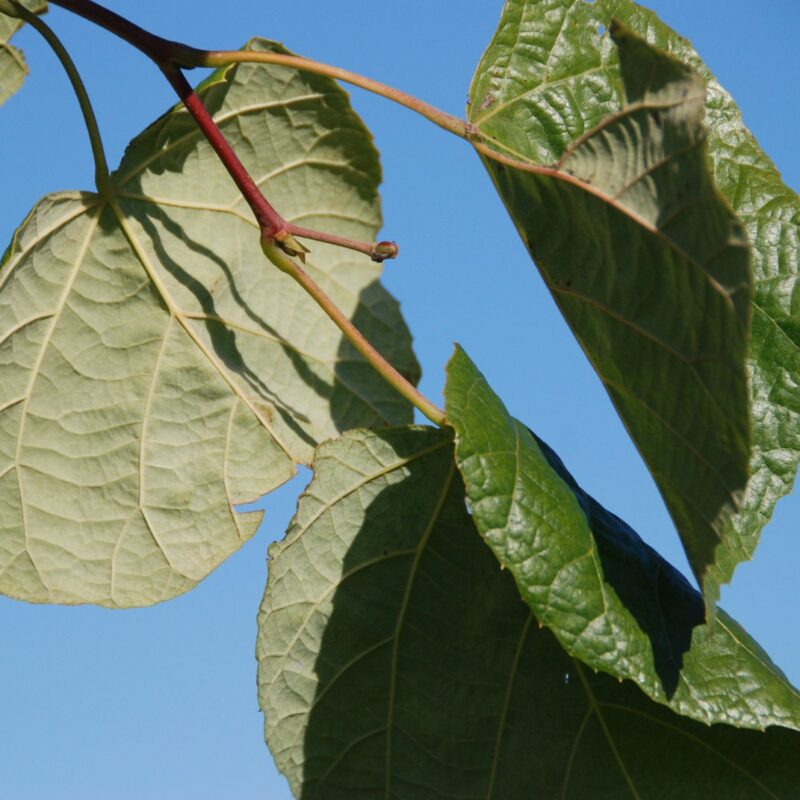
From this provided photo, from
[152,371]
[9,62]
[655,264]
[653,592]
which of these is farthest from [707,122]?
[9,62]

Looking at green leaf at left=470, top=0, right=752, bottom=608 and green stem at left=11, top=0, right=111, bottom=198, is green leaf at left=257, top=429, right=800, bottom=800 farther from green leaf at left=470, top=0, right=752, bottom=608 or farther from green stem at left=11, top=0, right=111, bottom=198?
green stem at left=11, top=0, right=111, bottom=198

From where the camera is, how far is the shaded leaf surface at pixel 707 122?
4.31 ft

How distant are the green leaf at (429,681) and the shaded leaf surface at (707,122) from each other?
13.5 inches

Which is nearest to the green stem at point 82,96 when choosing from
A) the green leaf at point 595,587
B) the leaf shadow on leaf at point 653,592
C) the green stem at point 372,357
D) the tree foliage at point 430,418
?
the tree foliage at point 430,418

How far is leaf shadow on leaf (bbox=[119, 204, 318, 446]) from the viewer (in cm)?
167

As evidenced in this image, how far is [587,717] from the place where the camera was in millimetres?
1376

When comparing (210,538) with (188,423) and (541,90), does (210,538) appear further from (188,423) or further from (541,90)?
(541,90)

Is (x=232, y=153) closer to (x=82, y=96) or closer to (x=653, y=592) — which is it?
(x=82, y=96)

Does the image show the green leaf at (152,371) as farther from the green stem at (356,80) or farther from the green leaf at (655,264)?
the green leaf at (655,264)

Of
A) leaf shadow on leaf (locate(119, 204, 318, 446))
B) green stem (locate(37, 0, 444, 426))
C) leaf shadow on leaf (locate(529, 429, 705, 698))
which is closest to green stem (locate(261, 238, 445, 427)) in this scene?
green stem (locate(37, 0, 444, 426))

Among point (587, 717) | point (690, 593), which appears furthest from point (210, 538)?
point (690, 593)

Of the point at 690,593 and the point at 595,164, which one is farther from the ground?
the point at 595,164

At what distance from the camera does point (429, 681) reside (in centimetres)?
140

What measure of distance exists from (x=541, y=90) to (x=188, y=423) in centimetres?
72
